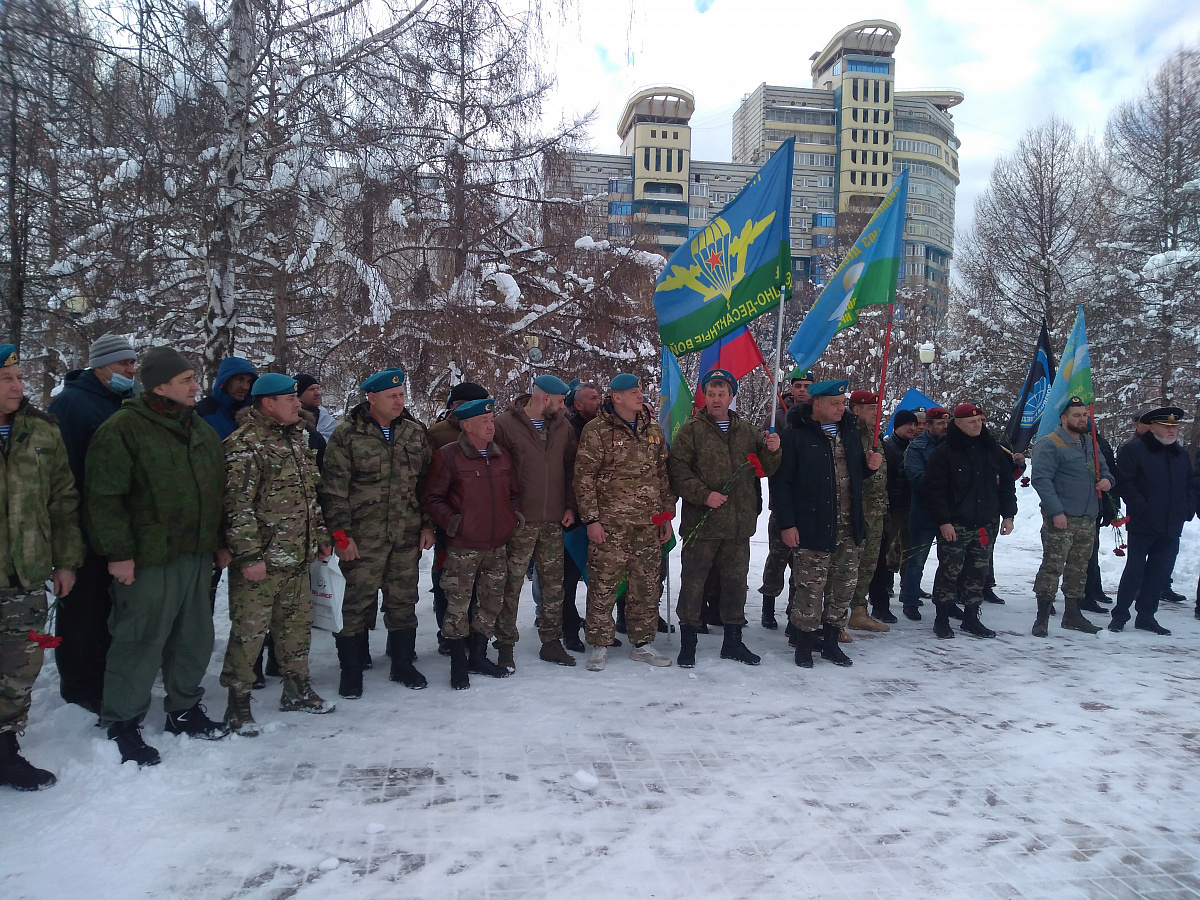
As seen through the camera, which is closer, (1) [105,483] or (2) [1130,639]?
(1) [105,483]

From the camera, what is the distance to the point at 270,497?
4.45 meters

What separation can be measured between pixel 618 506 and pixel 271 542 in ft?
8.05

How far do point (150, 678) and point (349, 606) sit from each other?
1249mm

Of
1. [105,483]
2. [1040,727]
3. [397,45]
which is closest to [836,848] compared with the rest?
[1040,727]

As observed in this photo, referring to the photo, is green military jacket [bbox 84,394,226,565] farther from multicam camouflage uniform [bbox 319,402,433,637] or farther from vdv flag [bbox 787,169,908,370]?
vdv flag [bbox 787,169,908,370]

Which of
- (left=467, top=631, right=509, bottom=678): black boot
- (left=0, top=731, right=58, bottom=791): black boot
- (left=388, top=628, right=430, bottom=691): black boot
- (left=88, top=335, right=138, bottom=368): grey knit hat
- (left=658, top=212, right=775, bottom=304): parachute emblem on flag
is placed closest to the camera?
(left=0, top=731, right=58, bottom=791): black boot

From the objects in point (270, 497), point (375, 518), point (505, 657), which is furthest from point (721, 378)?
point (270, 497)

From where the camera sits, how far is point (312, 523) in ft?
15.2

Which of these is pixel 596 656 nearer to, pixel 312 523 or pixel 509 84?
pixel 312 523

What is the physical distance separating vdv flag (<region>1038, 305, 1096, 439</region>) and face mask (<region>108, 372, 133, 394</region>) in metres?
7.63

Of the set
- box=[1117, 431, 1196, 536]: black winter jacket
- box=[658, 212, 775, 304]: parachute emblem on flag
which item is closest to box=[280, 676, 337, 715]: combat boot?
box=[658, 212, 775, 304]: parachute emblem on flag

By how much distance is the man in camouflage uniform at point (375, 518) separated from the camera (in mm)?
4945

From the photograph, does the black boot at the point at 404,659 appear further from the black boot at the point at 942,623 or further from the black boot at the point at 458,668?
the black boot at the point at 942,623

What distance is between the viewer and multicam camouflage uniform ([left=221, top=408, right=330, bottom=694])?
4332 millimetres
